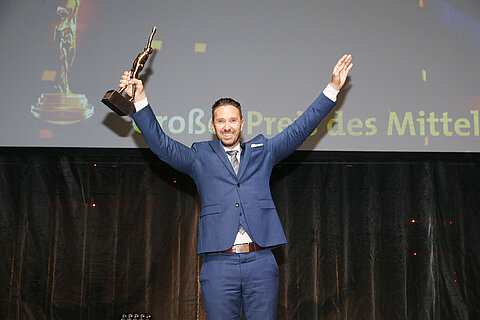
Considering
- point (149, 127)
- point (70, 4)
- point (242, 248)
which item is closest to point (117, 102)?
point (149, 127)

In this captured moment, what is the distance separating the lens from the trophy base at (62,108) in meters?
2.81

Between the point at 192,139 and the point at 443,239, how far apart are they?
1962 mm

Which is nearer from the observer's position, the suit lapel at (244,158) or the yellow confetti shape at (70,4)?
the suit lapel at (244,158)

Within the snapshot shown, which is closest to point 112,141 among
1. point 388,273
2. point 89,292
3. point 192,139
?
point 192,139

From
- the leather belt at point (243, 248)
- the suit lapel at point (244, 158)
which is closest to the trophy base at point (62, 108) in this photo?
the suit lapel at point (244, 158)

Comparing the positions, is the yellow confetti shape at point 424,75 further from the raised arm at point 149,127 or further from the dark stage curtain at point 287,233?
the raised arm at point 149,127

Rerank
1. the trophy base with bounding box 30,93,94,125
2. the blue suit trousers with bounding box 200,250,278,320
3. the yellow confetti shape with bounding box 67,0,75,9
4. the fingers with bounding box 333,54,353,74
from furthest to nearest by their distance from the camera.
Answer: the yellow confetti shape with bounding box 67,0,75,9, the trophy base with bounding box 30,93,94,125, the fingers with bounding box 333,54,353,74, the blue suit trousers with bounding box 200,250,278,320

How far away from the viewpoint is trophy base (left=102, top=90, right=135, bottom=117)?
178 cm

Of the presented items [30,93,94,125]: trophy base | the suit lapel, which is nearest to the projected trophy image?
[30,93,94,125]: trophy base

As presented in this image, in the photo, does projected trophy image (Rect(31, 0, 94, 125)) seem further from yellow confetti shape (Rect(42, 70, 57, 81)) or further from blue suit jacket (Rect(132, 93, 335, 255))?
blue suit jacket (Rect(132, 93, 335, 255))

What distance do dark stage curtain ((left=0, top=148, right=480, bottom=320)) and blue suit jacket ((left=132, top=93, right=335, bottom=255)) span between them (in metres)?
0.94

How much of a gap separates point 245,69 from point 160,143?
1.24 metres

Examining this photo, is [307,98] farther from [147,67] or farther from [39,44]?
[39,44]

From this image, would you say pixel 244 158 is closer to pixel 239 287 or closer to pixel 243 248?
pixel 243 248
